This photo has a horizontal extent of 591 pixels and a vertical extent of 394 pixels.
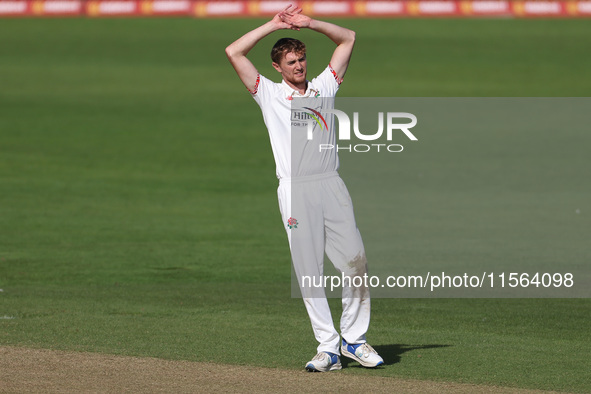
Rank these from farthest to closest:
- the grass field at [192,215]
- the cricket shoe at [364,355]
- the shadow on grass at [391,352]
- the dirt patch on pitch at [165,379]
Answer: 1. the grass field at [192,215]
2. the shadow on grass at [391,352]
3. the cricket shoe at [364,355]
4. the dirt patch on pitch at [165,379]

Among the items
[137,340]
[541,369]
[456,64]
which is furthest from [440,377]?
[456,64]

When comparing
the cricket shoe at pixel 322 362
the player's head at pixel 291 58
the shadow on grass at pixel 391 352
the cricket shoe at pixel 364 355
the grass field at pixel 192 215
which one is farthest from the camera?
the grass field at pixel 192 215

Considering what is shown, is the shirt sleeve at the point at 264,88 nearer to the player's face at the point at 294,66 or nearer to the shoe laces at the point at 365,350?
the player's face at the point at 294,66

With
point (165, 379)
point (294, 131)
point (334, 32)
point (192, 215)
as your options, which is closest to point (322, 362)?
point (165, 379)

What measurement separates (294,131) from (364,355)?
1918 mm

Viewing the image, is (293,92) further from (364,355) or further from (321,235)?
(364,355)

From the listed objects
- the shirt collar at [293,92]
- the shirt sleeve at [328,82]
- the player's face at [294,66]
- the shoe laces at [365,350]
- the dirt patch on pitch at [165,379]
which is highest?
the player's face at [294,66]

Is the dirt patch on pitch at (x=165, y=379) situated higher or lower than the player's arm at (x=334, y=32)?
lower

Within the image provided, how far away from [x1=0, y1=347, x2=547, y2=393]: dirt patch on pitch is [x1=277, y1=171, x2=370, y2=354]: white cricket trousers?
48cm

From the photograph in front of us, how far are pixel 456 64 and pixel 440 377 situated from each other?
35.8 meters

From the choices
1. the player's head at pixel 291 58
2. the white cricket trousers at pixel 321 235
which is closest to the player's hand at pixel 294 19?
the player's head at pixel 291 58

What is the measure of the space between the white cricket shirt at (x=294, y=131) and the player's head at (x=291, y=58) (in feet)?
0.53

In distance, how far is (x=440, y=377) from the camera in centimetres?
877

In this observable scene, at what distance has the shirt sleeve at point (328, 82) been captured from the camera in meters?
9.05
